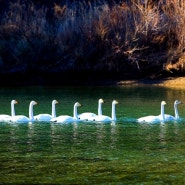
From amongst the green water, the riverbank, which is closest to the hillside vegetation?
the riverbank

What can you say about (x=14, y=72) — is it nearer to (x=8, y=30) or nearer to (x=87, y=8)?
(x=8, y=30)

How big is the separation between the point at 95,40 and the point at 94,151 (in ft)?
127

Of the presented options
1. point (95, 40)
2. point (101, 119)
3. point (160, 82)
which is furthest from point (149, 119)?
point (95, 40)

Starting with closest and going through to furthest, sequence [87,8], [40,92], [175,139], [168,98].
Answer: [175,139], [168,98], [40,92], [87,8]

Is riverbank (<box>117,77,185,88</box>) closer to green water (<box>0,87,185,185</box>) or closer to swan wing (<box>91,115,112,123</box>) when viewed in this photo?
green water (<box>0,87,185,185</box>)

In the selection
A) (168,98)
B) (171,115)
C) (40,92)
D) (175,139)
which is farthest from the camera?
(40,92)

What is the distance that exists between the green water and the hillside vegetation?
22.9 meters

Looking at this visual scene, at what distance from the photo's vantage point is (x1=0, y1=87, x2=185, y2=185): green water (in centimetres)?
1941

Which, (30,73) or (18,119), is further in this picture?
(30,73)

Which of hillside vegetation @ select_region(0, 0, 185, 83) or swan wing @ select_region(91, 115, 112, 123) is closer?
swan wing @ select_region(91, 115, 112, 123)

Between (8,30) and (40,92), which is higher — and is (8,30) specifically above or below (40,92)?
above

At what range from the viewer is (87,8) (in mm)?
64438

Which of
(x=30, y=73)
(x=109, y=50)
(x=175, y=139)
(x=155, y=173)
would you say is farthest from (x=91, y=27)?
(x=155, y=173)

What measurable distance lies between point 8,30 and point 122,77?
11251 millimetres
